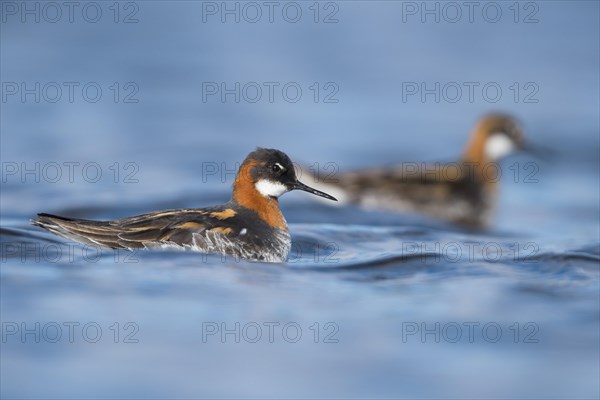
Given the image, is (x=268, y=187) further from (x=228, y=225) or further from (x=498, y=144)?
(x=498, y=144)

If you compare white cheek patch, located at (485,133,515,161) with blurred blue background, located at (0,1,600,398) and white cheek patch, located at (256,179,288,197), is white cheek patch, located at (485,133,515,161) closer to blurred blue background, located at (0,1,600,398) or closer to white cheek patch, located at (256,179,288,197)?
blurred blue background, located at (0,1,600,398)

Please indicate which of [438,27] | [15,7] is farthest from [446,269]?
[15,7]

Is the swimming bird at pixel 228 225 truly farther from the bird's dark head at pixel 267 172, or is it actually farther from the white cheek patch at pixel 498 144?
the white cheek patch at pixel 498 144

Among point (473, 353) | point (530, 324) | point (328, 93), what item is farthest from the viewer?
point (328, 93)

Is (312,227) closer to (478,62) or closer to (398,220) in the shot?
(398,220)

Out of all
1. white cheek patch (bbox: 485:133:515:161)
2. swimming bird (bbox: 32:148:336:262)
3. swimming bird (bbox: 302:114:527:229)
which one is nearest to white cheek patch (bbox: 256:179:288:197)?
swimming bird (bbox: 32:148:336:262)

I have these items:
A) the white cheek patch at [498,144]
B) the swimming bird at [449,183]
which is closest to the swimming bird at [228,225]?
the swimming bird at [449,183]
